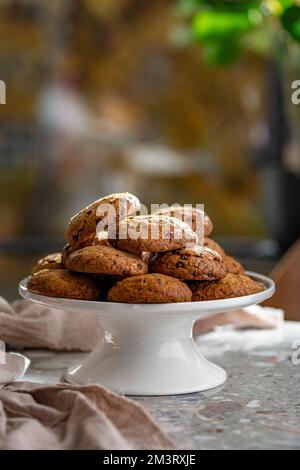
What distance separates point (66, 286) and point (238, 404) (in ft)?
0.83

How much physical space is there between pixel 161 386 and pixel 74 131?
110 inches

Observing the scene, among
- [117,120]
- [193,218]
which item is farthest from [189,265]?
[117,120]

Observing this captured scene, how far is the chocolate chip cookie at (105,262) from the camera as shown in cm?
92

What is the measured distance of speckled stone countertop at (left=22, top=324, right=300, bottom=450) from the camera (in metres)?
0.80

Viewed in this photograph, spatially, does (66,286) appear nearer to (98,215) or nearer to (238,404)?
(98,215)

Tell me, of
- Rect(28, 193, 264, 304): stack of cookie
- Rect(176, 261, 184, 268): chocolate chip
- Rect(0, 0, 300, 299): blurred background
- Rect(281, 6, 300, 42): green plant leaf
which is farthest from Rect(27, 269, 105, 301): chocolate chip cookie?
Rect(0, 0, 300, 299): blurred background

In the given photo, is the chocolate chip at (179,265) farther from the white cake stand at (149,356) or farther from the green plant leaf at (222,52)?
the green plant leaf at (222,52)

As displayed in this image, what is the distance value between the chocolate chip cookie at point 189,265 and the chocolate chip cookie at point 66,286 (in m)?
0.08

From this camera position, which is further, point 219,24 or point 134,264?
point 219,24

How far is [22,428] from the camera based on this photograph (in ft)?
2.56

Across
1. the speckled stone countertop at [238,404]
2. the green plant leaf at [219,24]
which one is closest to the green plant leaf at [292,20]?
the green plant leaf at [219,24]

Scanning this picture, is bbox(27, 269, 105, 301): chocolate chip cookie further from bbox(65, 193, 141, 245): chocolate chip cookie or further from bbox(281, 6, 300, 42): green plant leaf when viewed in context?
bbox(281, 6, 300, 42): green plant leaf

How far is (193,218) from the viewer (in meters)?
1.06

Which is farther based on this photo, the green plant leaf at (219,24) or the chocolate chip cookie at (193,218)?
the green plant leaf at (219,24)
